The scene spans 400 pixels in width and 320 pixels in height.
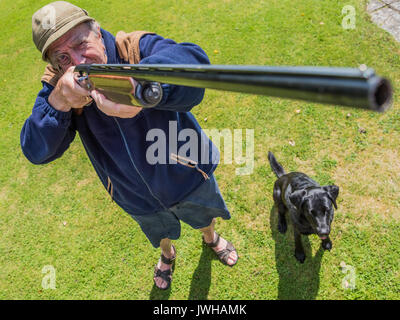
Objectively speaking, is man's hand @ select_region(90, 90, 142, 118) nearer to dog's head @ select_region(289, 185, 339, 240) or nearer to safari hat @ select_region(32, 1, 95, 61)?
safari hat @ select_region(32, 1, 95, 61)

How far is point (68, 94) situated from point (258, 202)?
129 inches

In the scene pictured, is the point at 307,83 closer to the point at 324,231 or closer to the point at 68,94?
the point at 68,94

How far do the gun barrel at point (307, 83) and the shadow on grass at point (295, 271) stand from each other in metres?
3.49

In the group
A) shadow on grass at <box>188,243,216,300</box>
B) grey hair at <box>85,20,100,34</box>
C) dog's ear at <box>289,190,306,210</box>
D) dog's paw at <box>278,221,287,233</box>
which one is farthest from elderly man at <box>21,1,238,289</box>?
dog's paw at <box>278,221,287,233</box>

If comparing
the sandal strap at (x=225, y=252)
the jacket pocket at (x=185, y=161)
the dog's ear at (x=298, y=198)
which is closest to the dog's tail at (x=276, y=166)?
the dog's ear at (x=298, y=198)

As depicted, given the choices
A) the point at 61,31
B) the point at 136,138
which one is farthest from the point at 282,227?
the point at 61,31

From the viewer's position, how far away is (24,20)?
8875 millimetres

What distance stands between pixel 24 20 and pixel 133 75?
32.6 ft

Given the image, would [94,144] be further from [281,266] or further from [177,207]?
[281,266]

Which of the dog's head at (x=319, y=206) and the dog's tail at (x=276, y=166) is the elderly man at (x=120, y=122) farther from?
the dog's tail at (x=276, y=166)

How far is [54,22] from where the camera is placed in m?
1.79

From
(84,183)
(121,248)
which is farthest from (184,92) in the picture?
(84,183)

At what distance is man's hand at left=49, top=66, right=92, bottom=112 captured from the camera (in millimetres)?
1689

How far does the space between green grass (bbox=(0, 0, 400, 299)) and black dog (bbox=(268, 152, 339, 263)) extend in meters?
0.24
